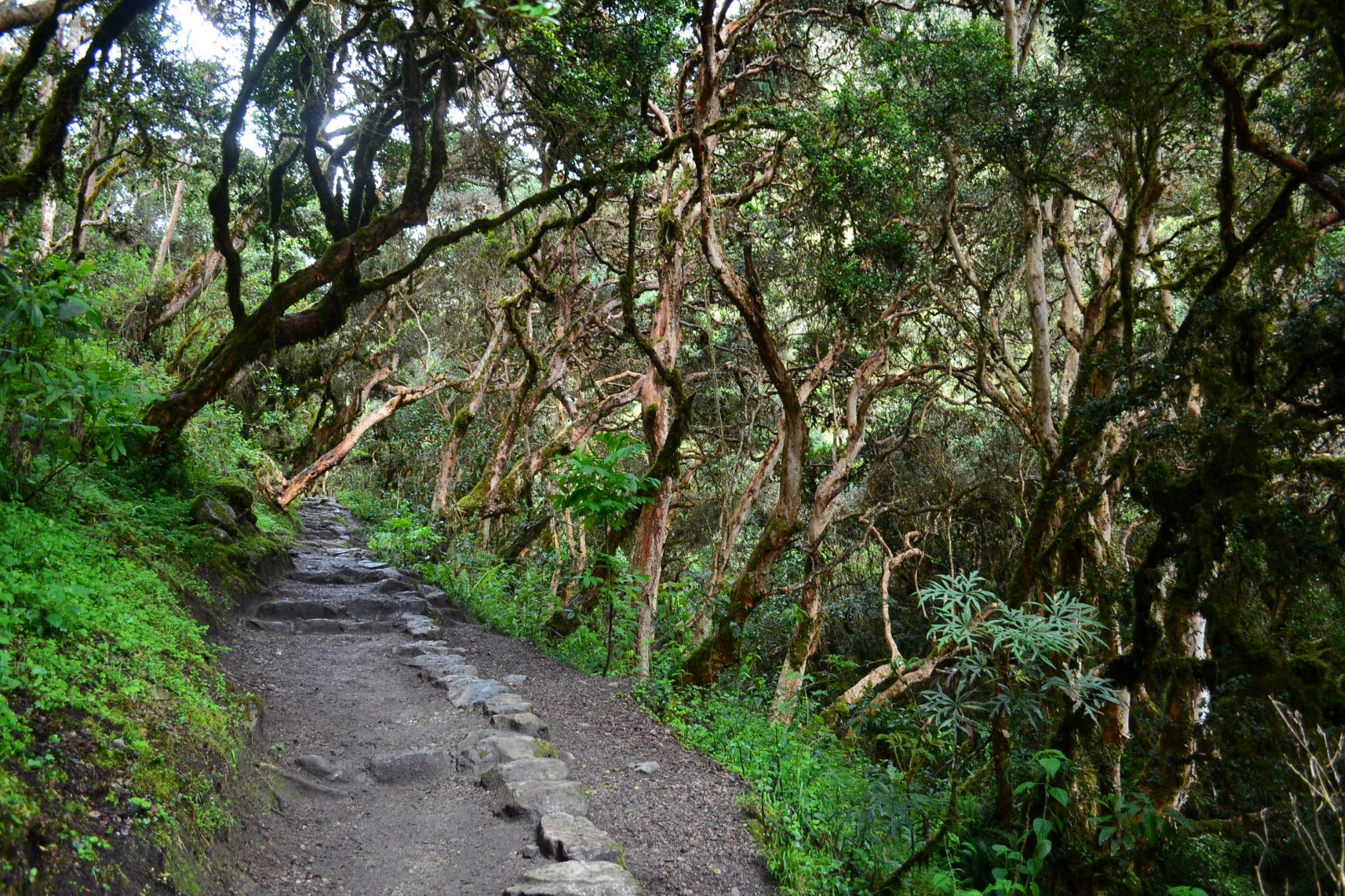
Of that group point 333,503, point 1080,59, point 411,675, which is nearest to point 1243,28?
point 1080,59

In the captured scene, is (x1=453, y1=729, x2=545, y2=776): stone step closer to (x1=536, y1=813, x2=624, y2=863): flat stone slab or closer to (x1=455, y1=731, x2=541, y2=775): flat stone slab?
(x1=455, y1=731, x2=541, y2=775): flat stone slab

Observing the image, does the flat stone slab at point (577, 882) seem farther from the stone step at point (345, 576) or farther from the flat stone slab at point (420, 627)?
the stone step at point (345, 576)

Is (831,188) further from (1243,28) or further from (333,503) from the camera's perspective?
(333,503)

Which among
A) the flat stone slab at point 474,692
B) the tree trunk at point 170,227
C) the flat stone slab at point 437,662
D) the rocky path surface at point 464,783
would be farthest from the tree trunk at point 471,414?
the flat stone slab at point 474,692

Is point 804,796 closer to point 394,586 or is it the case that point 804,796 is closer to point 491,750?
point 491,750

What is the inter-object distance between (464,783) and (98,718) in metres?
2.05

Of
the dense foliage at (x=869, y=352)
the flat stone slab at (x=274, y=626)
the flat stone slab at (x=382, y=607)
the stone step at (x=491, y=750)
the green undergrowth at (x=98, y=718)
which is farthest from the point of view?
the flat stone slab at (x=382, y=607)

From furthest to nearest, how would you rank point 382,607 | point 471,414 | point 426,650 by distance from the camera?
point 471,414
point 382,607
point 426,650

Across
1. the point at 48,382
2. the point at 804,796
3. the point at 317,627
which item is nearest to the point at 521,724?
the point at 804,796

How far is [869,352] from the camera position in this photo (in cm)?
1148

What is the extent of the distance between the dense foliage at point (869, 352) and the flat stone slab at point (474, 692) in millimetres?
1267

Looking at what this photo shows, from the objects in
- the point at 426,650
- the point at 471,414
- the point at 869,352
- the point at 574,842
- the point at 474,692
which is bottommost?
the point at 426,650

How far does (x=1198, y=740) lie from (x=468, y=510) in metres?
8.92

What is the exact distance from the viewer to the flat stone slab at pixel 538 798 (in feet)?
13.5
